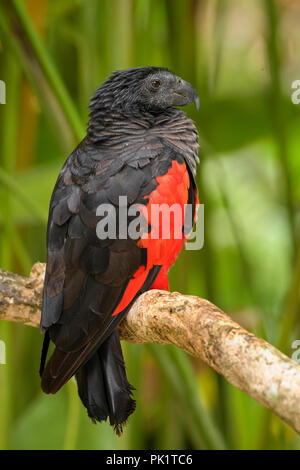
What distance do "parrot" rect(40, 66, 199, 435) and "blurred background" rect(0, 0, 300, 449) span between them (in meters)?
0.08

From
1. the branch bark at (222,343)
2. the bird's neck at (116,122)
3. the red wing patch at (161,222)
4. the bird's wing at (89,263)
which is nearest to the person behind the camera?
the branch bark at (222,343)

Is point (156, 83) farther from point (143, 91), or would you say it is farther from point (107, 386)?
point (107, 386)

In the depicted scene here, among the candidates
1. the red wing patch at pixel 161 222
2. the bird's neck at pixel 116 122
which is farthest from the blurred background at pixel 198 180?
the red wing patch at pixel 161 222

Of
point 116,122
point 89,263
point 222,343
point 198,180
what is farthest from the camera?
point 198,180

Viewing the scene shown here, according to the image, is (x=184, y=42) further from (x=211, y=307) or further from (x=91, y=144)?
(x=211, y=307)

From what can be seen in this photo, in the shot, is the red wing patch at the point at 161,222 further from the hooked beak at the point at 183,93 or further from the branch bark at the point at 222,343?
the hooked beak at the point at 183,93

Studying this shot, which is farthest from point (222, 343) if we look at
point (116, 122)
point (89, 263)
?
point (116, 122)

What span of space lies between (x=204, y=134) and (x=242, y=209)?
0.89m

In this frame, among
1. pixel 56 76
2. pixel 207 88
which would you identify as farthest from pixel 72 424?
pixel 207 88

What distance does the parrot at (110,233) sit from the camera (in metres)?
1.08

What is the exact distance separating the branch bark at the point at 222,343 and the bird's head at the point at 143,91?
485 mm

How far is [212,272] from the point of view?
5.00ft

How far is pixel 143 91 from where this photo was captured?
1323mm

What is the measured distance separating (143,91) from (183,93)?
0.10 m
